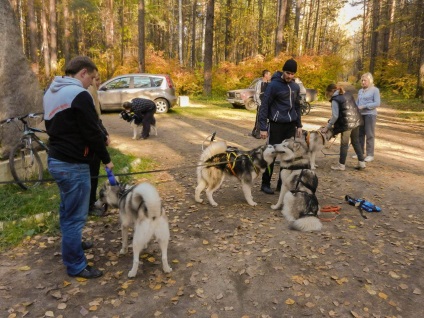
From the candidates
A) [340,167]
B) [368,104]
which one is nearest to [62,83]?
[340,167]

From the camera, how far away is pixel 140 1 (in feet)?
71.6

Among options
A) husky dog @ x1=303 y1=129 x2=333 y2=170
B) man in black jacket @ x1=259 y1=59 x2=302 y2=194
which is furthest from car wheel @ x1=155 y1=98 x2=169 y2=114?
man in black jacket @ x1=259 y1=59 x2=302 y2=194

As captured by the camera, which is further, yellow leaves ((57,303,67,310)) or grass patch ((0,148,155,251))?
grass patch ((0,148,155,251))

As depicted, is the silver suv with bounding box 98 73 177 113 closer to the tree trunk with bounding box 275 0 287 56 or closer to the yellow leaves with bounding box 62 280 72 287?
the tree trunk with bounding box 275 0 287 56

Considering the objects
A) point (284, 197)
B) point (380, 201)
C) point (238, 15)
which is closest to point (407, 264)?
point (284, 197)

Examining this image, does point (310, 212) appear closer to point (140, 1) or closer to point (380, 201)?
point (380, 201)

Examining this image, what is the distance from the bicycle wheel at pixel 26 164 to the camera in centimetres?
585

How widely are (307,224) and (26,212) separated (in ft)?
14.3

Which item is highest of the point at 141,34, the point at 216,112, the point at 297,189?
the point at 141,34

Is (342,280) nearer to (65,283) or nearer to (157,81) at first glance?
(65,283)

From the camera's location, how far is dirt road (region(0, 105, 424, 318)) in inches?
124

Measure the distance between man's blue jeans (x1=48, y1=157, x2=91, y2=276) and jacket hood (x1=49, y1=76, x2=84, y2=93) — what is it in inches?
27.4

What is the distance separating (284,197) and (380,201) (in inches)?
86.7

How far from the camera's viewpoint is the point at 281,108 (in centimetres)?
569
